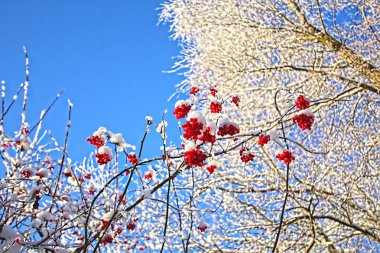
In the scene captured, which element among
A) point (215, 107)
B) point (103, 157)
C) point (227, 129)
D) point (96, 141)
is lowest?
point (103, 157)

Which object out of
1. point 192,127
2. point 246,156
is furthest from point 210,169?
point 192,127

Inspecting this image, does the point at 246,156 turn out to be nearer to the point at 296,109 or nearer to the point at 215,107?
the point at 215,107

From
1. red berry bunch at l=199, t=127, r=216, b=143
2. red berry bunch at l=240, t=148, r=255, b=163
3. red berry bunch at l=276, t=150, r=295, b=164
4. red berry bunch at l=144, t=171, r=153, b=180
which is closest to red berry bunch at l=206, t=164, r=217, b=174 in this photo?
red berry bunch at l=240, t=148, r=255, b=163

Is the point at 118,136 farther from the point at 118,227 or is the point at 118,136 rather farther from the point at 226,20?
the point at 226,20

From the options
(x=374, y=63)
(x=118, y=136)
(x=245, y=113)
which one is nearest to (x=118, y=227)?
(x=118, y=136)

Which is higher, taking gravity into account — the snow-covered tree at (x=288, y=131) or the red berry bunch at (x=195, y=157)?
the snow-covered tree at (x=288, y=131)

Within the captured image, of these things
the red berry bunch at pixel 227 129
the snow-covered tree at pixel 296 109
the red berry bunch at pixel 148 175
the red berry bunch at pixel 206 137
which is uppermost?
the snow-covered tree at pixel 296 109

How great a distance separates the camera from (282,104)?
6.06 metres

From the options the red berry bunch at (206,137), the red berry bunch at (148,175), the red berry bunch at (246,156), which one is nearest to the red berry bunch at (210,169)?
the red berry bunch at (246,156)

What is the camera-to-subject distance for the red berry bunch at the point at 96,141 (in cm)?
257

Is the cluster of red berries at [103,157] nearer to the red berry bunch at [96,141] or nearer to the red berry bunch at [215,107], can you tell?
the red berry bunch at [96,141]

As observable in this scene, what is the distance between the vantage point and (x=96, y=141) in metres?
2.57

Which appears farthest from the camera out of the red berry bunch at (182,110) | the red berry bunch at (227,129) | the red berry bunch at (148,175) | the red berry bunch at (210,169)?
the red berry bunch at (148,175)

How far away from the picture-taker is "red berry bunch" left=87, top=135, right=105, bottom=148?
8.44 feet
